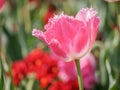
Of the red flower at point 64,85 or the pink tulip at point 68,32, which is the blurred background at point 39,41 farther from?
the pink tulip at point 68,32

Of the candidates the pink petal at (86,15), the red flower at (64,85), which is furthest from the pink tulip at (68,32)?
the red flower at (64,85)

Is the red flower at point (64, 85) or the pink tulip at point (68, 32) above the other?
the pink tulip at point (68, 32)

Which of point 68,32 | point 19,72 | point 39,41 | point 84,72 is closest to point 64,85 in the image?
point 84,72

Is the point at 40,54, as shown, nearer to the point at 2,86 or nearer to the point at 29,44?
the point at 29,44

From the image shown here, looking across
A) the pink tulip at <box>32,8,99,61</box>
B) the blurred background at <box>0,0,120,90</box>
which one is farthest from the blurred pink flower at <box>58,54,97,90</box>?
the pink tulip at <box>32,8,99,61</box>

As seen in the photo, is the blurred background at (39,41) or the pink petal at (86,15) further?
the blurred background at (39,41)

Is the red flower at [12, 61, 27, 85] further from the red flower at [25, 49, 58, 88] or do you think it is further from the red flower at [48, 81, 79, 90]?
the red flower at [48, 81, 79, 90]
